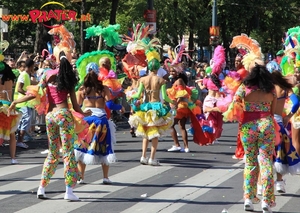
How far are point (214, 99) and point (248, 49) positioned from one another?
16.9ft

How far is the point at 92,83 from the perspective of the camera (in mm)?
10742

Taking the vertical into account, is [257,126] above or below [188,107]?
above

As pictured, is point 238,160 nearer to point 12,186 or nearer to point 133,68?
point 133,68

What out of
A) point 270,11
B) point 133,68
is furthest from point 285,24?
point 133,68

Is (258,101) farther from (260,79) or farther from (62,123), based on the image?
(62,123)

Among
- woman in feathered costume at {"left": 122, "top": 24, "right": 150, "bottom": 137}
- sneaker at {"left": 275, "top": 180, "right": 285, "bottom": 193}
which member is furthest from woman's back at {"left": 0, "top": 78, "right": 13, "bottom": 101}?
sneaker at {"left": 275, "top": 180, "right": 285, "bottom": 193}

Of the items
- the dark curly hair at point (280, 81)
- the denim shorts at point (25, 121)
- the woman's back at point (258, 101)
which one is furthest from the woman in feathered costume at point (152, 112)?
the woman's back at point (258, 101)

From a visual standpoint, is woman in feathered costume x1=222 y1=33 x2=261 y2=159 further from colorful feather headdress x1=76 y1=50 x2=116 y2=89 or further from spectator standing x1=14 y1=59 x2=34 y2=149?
spectator standing x1=14 y1=59 x2=34 y2=149

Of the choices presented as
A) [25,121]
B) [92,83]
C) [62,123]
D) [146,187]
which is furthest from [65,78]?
[25,121]

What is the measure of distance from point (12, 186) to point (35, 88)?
175 centimetres

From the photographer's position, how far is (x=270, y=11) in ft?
153

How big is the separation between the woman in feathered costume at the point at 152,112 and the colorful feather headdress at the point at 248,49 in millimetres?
2505

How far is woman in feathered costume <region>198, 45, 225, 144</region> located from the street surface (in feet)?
1.89

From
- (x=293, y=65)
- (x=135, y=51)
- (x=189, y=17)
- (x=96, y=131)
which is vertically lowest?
(x=96, y=131)
